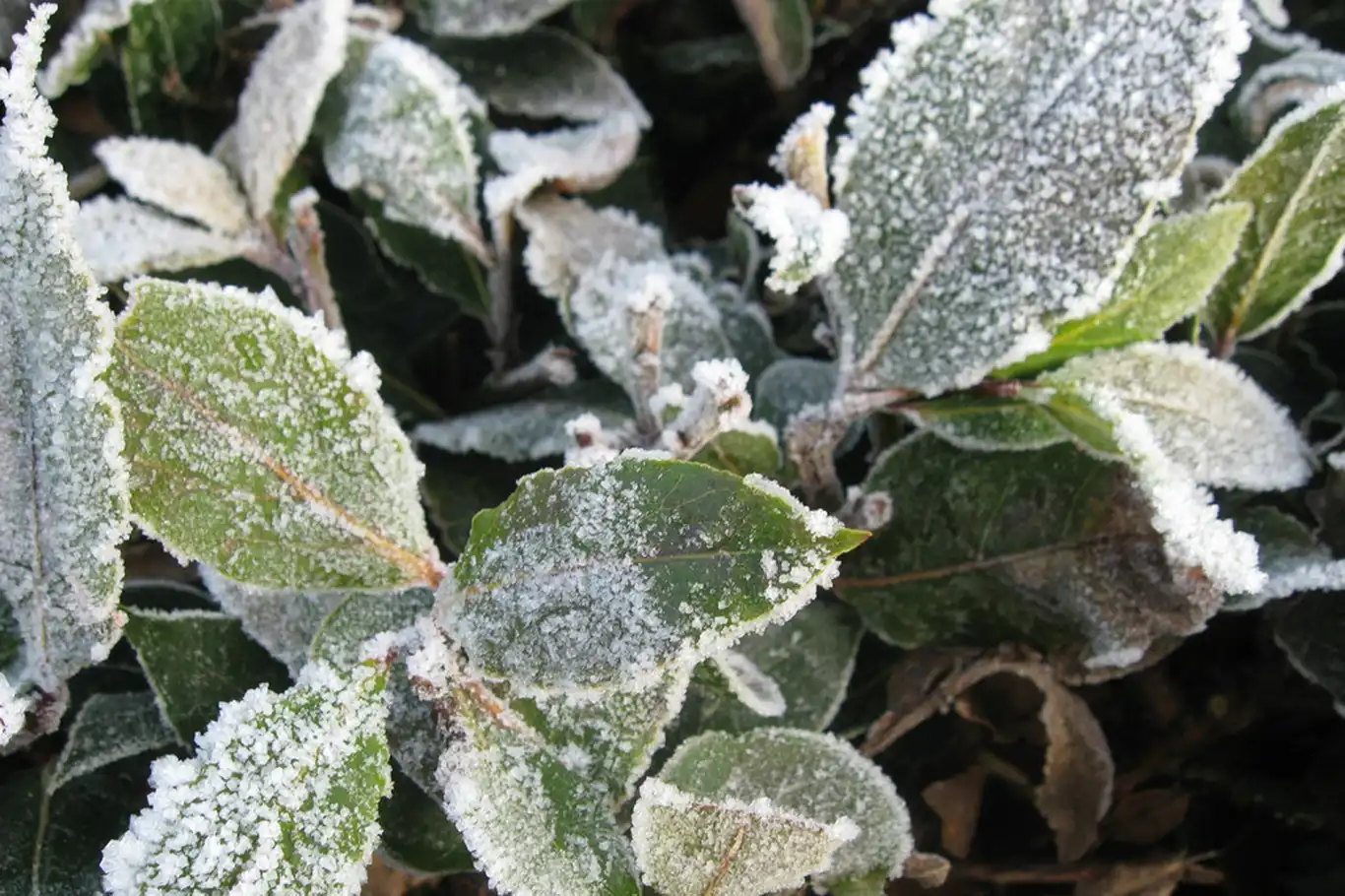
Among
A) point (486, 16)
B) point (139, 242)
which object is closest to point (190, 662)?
point (139, 242)

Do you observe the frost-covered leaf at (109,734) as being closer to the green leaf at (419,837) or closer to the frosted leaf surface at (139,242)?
the green leaf at (419,837)

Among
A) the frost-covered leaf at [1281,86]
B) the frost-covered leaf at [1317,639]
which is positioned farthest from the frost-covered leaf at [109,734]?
the frost-covered leaf at [1281,86]

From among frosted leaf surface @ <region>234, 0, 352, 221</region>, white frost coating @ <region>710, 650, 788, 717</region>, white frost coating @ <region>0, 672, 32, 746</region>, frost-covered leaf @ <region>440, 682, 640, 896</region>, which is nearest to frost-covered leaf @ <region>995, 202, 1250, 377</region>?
white frost coating @ <region>710, 650, 788, 717</region>

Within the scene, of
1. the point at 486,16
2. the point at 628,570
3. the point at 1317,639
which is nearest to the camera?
the point at 628,570

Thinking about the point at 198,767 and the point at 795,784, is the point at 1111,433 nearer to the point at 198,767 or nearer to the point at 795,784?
the point at 795,784

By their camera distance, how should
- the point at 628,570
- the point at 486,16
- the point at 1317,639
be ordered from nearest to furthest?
the point at 628,570, the point at 1317,639, the point at 486,16

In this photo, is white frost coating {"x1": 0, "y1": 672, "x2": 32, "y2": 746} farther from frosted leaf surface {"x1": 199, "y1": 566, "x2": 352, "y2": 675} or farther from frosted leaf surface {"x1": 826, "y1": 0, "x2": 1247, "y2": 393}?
frosted leaf surface {"x1": 826, "y1": 0, "x2": 1247, "y2": 393}

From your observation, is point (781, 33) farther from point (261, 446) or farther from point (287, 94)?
point (261, 446)
